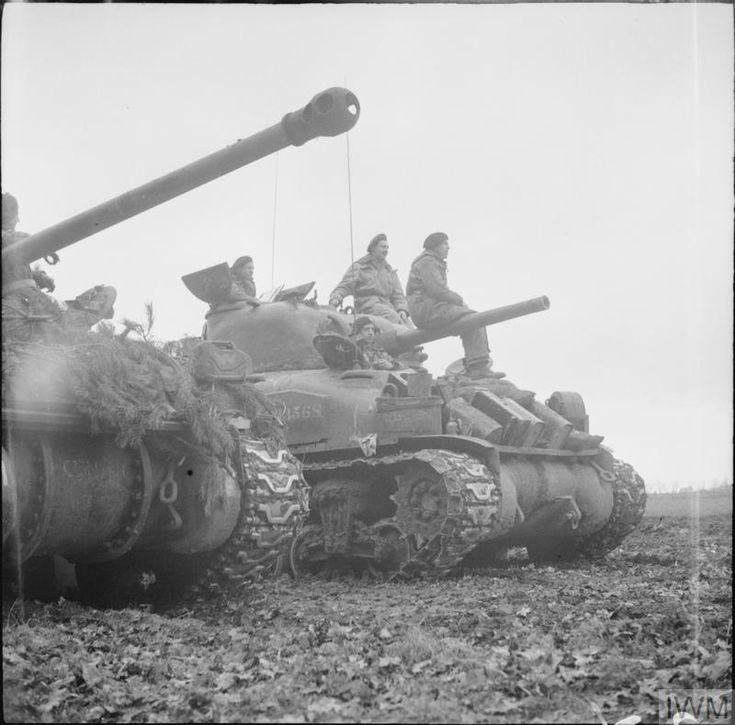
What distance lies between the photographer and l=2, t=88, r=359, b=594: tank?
6.61 metres

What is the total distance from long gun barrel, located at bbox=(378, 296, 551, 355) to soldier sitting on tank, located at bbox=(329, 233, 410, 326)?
708 mm

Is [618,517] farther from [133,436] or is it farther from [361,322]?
[133,436]

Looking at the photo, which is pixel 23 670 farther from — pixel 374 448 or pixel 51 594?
pixel 374 448

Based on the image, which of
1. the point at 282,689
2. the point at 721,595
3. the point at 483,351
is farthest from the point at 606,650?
the point at 483,351

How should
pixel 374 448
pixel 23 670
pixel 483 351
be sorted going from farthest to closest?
pixel 483 351 → pixel 374 448 → pixel 23 670

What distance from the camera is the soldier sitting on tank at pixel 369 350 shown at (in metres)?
11.7

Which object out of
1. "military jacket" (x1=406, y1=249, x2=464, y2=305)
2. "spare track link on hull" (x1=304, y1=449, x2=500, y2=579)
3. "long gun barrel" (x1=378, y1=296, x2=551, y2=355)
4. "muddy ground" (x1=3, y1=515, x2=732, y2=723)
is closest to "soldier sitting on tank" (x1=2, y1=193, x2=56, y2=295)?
"muddy ground" (x1=3, y1=515, x2=732, y2=723)

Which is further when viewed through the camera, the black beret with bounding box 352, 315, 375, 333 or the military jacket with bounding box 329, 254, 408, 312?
the military jacket with bounding box 329, 254, 408, 312

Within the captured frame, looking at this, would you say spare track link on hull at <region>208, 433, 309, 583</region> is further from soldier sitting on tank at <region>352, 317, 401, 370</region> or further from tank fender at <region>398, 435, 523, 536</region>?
soldier sitting on tank at <region>352, 317, 401, 370</region>

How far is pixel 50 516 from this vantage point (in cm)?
700

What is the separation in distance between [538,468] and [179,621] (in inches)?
218

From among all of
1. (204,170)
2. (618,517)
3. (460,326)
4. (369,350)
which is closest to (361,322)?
(369,350)

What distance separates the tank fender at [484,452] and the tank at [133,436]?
244 centimetres

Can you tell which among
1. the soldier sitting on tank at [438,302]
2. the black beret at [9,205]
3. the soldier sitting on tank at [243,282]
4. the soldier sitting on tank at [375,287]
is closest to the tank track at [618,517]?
the soldier sitting on tank at [438,302]
